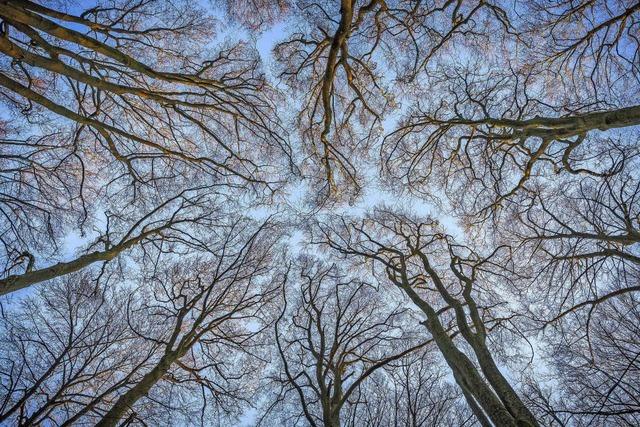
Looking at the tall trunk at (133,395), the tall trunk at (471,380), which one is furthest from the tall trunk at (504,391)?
the tall trunk at (133,395)

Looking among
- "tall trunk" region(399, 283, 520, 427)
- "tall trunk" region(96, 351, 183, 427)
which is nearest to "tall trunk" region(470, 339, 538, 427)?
"tall trunk" region(399, 283, 520, 427)

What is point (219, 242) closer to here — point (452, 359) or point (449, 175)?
point (452, 359)

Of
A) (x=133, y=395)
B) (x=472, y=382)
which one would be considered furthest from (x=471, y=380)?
(x=133, y=395)

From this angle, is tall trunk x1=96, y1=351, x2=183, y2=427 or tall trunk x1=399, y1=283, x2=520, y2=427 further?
tall trunk x1=96, y1=351, x2=183, y2=427

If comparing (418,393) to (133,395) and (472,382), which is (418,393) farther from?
(133,395)

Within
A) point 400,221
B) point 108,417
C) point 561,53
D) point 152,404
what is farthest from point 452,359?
point 152,404

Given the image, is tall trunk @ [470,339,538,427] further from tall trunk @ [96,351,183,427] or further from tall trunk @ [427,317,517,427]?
tall trunk @ [96,351,183,427]

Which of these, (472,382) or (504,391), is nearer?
(504,391)

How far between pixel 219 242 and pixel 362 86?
4.99 meters

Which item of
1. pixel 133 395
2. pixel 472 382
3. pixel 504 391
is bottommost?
pixel 504 391

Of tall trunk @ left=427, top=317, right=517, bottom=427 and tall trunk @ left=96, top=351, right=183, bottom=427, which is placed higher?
tall trunk @ left=96, top=351, right=183, bottom=427

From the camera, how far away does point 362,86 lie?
7.13m

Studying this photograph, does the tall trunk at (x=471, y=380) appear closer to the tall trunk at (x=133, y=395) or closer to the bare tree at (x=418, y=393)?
the bare tree at (x=418, y=393)

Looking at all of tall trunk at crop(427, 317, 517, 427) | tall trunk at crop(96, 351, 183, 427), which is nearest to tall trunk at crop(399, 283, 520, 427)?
tall trunk at crop(427, 317, 517, 427)
